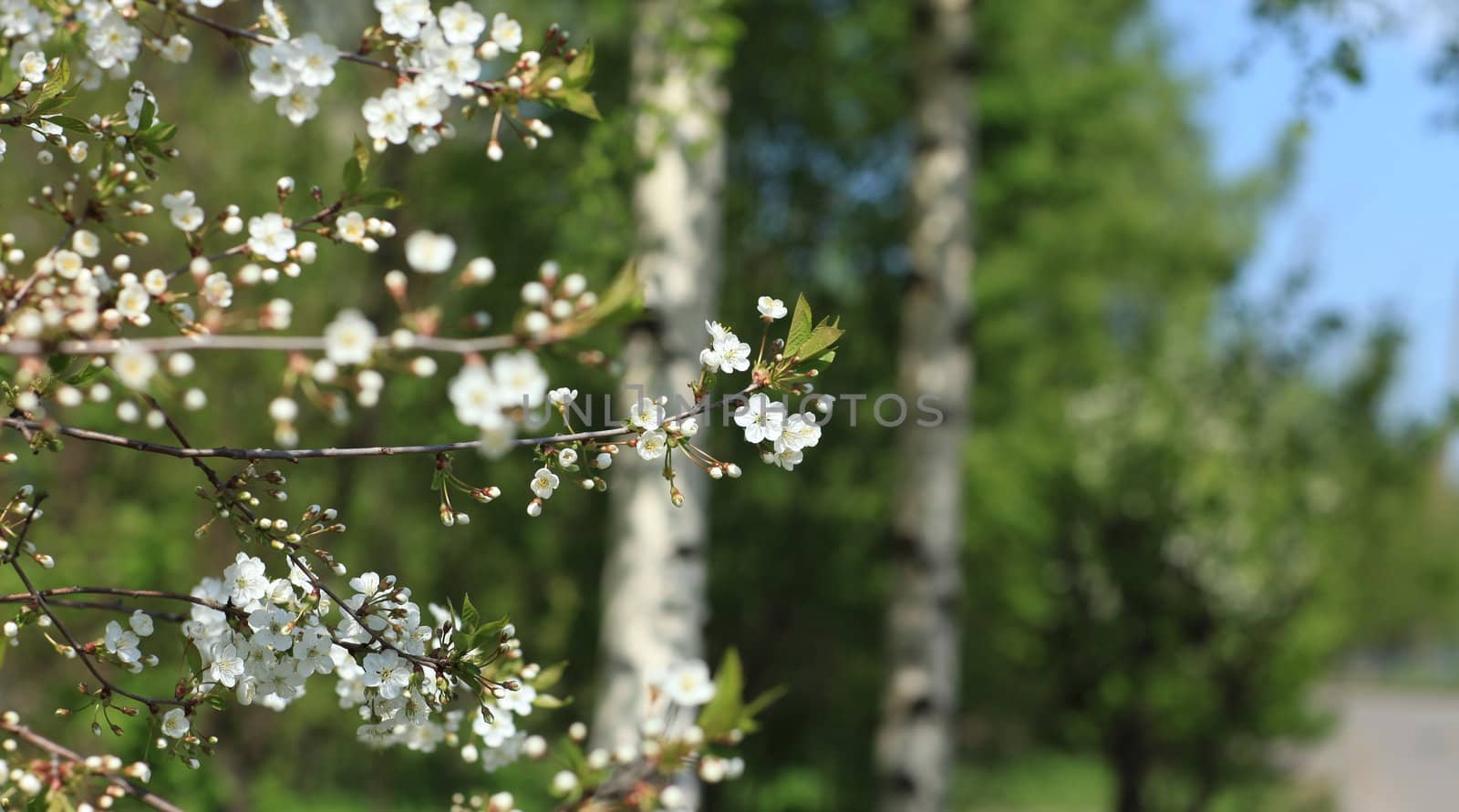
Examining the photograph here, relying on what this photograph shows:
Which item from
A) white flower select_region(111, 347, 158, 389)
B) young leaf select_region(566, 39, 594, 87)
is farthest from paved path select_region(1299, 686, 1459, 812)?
white flower select_region(111, 347, 158, 389)

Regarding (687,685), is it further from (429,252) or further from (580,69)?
(580,69)

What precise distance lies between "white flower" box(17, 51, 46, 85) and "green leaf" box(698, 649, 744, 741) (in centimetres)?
122

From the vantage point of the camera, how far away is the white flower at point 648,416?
149 centimetres

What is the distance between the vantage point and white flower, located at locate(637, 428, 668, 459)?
1.50m

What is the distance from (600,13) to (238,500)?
13.6 feet

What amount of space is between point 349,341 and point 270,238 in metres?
0.43

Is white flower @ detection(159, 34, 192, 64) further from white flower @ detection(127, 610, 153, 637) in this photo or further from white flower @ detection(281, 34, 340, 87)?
white flower @ detection(127, 610, 153, 637)

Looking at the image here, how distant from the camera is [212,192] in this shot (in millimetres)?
7488

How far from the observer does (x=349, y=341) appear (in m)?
1.13

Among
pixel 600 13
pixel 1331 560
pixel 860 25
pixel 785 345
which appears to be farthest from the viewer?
pixel 1331 560

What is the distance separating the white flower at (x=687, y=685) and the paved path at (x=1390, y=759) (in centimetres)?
1006

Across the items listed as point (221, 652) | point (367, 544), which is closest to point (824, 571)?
point (367, 544)

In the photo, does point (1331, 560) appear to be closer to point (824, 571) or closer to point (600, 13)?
point (824, 571)

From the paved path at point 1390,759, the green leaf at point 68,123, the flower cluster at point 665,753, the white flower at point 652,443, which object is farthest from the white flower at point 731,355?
the paved path at point 1390,759
